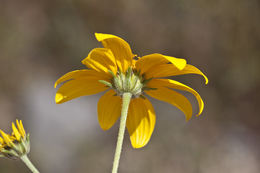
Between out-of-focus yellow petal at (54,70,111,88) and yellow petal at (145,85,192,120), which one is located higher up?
out-of-focus yellow petal at (54,70,111,88)

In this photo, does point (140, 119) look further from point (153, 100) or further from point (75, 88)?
point (153, 100)

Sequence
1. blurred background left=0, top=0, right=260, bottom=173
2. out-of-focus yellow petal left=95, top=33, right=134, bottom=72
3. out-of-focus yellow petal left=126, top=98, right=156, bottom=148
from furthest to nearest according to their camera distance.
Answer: blurred background left=0, top=0, right=260, bottom=173, out-of-focus yellow petal left=126, top=98, right=156, bottom=148, out-of-focus yellow petal left=95, top=33, right=134, bottom=72

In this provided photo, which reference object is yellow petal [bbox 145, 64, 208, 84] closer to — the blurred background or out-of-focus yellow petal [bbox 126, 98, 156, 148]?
out-of-focus yellow petal [bbox 126, 98, 156, 148]

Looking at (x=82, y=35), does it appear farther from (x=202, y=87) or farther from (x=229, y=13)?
(x=229, y=13)

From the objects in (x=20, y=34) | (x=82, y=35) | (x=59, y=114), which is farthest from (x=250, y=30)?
(x=20, y=34)

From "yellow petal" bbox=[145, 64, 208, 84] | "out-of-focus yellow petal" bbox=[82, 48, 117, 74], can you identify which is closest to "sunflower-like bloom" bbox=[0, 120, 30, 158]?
"out-of-focus yellow petal" bbox=[82, 48, 117, 74]
